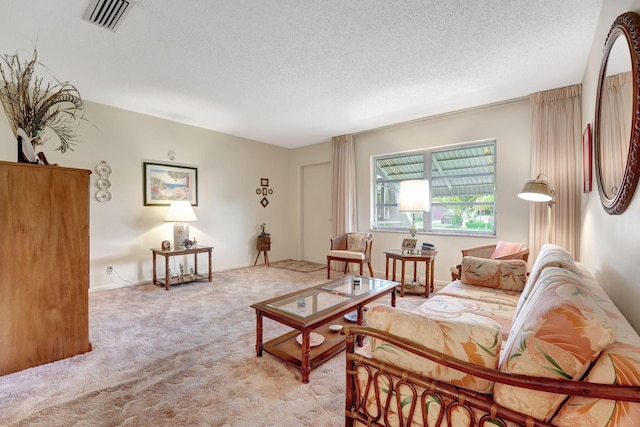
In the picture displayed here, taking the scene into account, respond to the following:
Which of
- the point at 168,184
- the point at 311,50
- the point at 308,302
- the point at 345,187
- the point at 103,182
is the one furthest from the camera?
the point at 345,187

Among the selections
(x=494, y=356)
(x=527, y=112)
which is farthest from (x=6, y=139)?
(x=527, y=112)

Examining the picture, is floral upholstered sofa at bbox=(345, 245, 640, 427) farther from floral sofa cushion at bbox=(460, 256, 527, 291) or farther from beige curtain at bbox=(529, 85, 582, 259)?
beige curtain at bbox=(529, 85, 582, 259)

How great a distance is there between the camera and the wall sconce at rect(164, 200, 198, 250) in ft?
13.5

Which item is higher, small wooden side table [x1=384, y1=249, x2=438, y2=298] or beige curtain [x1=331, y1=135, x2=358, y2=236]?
beige curtain [x1=331, y1=135, x2=358, y2=236]

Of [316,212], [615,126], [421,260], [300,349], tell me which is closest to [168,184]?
[316,212]

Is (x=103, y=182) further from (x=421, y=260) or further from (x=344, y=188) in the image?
(x=421, y=260)

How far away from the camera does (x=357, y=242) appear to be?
4.65m

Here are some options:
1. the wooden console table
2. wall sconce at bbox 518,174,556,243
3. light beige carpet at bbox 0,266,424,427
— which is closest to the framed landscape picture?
the wooden console table

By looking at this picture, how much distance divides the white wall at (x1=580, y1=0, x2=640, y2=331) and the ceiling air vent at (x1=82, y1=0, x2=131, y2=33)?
300 centimetres

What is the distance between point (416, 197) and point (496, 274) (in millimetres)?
1362

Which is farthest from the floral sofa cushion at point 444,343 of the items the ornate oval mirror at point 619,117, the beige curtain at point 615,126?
the beige curtain at point 615,126

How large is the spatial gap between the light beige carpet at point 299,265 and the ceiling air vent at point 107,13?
4093 mm

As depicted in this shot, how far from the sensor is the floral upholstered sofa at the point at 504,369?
72cm

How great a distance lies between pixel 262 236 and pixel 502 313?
168 inches
